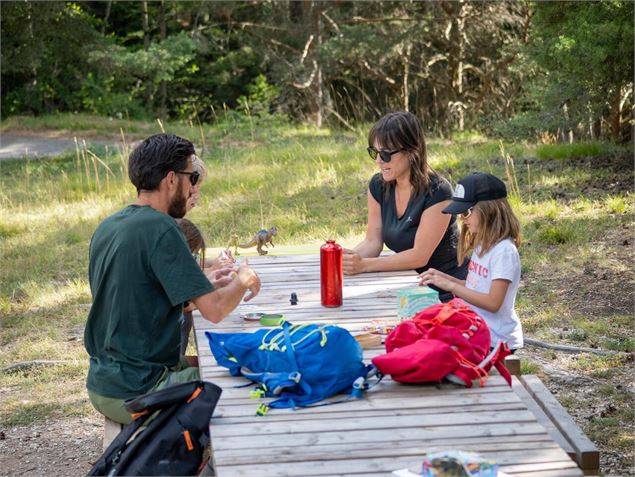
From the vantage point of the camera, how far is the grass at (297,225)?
563 centimetres

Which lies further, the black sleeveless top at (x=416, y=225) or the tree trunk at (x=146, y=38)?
the tree trunk at (x=146, y=38)

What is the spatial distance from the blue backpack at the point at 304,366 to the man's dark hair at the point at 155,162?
0.76m

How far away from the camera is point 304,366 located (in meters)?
2.83

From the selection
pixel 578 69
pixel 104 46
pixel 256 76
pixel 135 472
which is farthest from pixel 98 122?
pixel 135 472

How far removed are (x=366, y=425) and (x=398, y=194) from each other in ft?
7.62

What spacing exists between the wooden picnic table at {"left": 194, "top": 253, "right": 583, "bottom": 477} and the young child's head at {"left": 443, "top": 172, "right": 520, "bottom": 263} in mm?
920

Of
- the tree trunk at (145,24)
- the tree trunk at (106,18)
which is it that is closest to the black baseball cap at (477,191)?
the tree trunk at (145,24)

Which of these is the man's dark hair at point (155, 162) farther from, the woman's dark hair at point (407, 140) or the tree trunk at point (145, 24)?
the tree trunk at point (145, 24)

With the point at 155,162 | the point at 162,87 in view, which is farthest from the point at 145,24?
the point at 155,162

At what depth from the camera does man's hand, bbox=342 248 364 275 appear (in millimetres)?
4473

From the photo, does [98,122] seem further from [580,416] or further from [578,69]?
[580,416]

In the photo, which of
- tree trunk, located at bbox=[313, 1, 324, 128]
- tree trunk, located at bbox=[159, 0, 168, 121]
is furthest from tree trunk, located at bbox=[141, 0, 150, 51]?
tree trunk, located at bbox=[313, 1, 324, 128]

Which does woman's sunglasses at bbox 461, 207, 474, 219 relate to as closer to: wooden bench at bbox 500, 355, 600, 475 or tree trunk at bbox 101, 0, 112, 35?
wooden bench at bbox 500, 355, 600, 475

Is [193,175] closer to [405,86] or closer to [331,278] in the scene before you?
[331,278]
